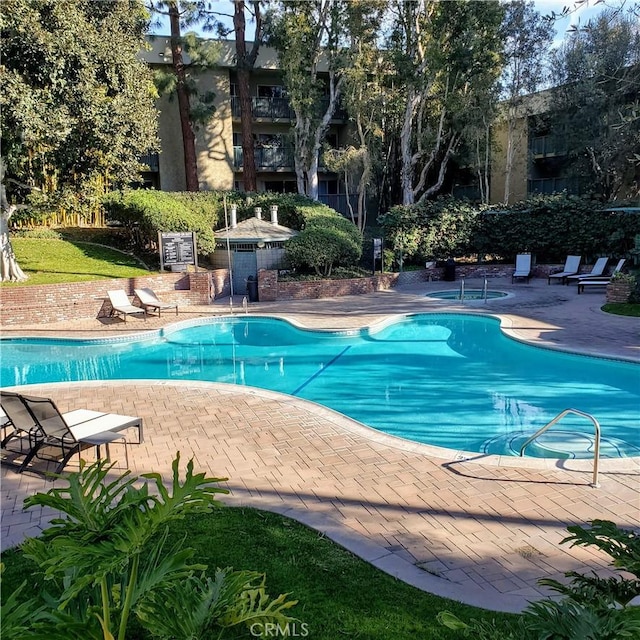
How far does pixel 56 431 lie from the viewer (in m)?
6.14

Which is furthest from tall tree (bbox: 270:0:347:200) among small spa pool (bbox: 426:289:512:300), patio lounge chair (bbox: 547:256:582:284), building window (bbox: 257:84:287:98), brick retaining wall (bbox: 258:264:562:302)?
patio lounge chair (bbox: 547:256:582:284)

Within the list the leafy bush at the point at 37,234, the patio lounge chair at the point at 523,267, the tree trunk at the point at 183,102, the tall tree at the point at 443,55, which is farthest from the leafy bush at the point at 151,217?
the patio lounge chair at the point at 523,267

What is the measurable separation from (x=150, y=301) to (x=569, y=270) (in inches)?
573

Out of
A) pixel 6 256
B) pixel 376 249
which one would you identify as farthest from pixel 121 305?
pixel 376 249

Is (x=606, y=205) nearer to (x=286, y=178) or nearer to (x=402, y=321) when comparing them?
(x=402, y=321)

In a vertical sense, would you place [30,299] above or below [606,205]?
below

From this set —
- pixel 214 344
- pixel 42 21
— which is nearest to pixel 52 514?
pixel 214 344

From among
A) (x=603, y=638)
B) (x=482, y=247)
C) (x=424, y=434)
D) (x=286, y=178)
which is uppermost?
(x=286, y=178)

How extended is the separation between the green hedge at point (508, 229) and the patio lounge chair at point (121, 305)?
10.8 m

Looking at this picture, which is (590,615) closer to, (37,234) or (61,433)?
(61,433)

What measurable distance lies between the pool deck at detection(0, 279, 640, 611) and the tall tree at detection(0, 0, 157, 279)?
7.61 metres

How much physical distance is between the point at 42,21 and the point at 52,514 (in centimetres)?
1291

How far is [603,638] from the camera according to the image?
2.06 meters

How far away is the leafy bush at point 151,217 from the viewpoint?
1931 cm
